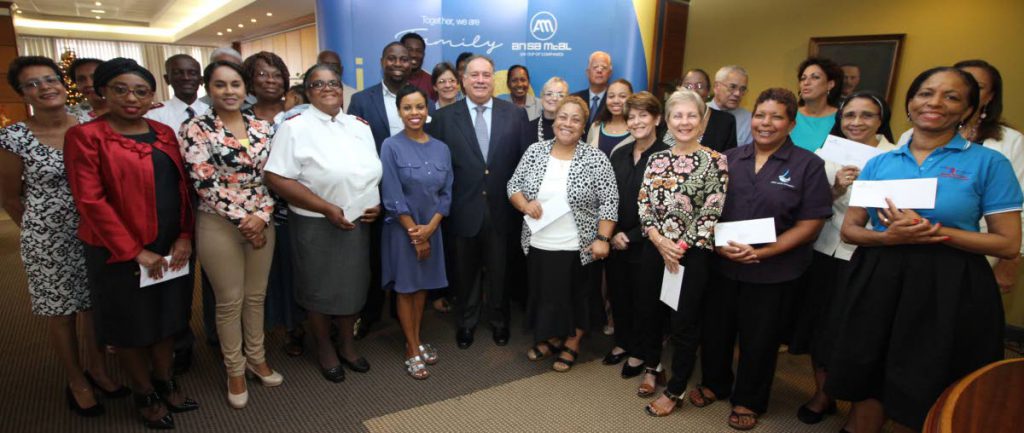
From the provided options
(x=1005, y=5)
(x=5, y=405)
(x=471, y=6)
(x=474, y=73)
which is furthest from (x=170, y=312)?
(x=1005, y=5)

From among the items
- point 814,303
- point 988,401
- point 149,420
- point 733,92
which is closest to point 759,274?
point 814,303

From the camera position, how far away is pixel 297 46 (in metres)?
11.8

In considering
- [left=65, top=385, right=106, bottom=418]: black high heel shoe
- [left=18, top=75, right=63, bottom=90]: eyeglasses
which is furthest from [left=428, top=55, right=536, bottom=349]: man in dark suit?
Result: [left=65, top=385, right=106, bottom=418]: black high heel shoe

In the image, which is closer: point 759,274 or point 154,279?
point 154,279

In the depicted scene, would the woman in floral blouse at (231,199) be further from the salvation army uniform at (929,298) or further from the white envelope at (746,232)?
the salvation army uniform at (929,298)

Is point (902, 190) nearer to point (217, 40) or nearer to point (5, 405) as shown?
point (5, 405)

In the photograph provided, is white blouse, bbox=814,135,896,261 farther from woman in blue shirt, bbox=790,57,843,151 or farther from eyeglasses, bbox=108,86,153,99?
eyeglasses, bbox=108,86,153,99

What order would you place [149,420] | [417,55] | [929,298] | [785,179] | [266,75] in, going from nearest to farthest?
[929,298], [785,179], [149,420], [266,75], [417,55]

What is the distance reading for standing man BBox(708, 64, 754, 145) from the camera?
358 centimetres

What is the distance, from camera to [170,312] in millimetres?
2277

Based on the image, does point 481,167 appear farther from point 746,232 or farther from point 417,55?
point 417,55

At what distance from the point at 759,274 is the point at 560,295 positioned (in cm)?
105

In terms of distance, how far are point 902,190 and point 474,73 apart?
218 centimetres

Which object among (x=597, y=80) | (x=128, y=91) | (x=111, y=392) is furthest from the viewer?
(x=597, y=80)
